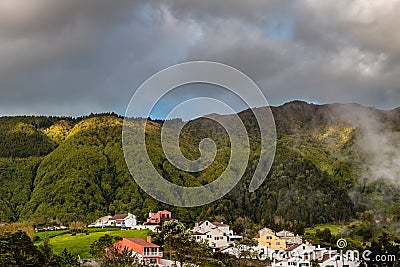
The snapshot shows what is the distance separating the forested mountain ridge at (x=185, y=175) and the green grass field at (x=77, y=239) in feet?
59.1

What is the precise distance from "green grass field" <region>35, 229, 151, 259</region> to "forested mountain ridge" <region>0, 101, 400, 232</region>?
18.0m

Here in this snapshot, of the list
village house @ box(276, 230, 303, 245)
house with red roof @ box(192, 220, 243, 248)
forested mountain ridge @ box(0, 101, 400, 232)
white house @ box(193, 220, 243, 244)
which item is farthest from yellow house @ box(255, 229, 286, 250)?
forested mountain ridge @ box(0, 101, 400, 232)

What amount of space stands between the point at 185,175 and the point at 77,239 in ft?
144

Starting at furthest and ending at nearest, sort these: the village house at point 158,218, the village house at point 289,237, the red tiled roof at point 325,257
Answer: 1. the village house at point 158,218
2. the village house at point 289,237
3. the red tiled roof at point 325,257

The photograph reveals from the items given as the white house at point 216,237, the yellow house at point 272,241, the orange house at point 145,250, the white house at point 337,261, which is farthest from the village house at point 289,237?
the orange house at point 145,250

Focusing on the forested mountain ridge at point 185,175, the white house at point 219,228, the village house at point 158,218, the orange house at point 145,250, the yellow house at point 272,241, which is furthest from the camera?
the forested mountain ridge at point 185,175

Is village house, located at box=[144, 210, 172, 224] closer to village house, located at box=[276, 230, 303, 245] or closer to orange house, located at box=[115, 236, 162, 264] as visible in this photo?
village house, located at box=[276, 230, 303, 245]

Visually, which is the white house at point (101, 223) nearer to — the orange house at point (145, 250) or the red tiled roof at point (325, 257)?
the orange house at point (145, 250)

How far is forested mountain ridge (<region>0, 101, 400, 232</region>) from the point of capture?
3255 inches

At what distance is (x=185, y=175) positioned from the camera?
315 ft

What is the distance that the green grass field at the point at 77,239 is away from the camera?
47.1 m

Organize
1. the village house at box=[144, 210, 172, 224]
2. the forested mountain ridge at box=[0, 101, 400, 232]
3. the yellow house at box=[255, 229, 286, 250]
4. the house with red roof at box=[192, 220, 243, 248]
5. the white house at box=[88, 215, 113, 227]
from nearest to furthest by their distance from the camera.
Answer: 1. the yellow house at box=[255, 229, 286, 250]
2. the house with red roof at box=[192, 220, 243, 248]
3. the village house at box=[144, 210, 172, 224]
4. the white house at box=[88, 215, 113, 227]
5. the forested mountain ridge at box=[0, 101, 400, 232]

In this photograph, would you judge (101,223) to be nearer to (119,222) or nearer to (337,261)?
(119,222)

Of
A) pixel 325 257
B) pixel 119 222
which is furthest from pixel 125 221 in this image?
pixel 325 257
